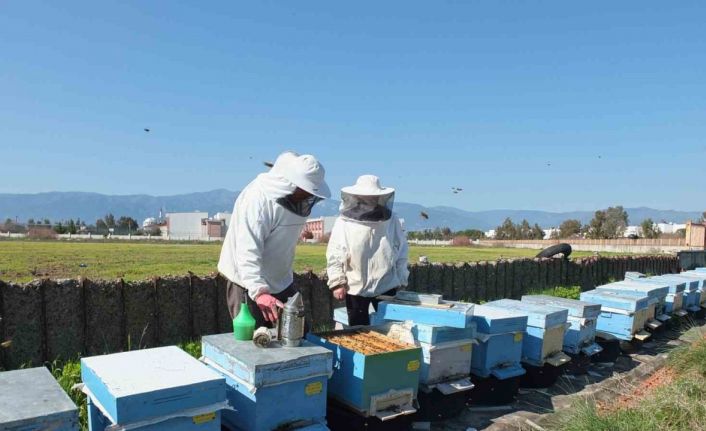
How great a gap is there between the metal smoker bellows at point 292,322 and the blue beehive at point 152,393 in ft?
2.15

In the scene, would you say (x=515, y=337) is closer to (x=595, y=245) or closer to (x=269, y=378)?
(x=269, y=378)

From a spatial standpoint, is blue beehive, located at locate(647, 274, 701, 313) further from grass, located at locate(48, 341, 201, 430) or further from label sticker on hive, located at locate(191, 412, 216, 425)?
label sticker on hive, located at locate(191, 412, 216, 425)

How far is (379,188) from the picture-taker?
5.62m

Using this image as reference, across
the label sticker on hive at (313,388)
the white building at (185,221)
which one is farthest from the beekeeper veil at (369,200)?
the white building at (185,221)

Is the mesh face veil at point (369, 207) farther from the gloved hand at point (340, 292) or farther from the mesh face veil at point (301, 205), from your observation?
the mesh face veil at point (301, 205)

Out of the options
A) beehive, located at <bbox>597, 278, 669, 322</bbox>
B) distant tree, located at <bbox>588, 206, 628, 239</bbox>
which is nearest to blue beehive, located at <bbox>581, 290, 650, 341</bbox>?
beehive, located at <bbox>597, 278, 669, 322</bbox>

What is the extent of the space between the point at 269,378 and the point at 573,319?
4.93 metres

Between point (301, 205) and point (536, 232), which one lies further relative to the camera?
point (536, 232)

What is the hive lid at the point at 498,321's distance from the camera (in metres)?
5.17

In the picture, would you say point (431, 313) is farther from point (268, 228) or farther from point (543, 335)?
point (543, 335)

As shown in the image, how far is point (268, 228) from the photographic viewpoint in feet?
13.5

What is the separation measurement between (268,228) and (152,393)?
5.55 feet

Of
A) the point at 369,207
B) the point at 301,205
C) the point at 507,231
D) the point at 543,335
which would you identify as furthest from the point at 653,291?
the point at 507,231

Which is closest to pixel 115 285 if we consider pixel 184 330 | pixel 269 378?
pixel 184 330
